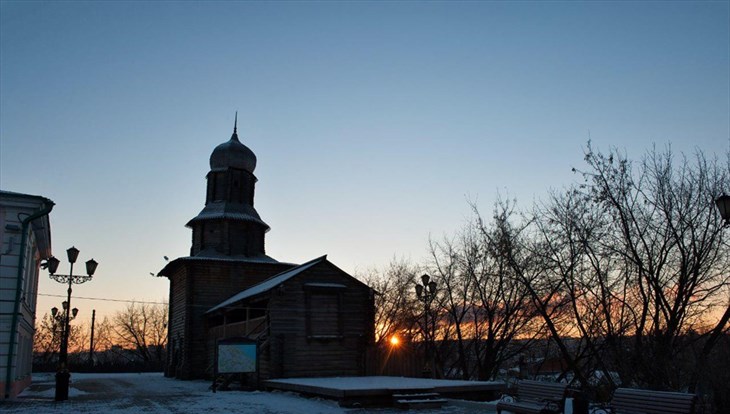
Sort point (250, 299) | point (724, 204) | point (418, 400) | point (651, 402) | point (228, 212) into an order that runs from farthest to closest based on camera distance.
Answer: point (228, 212)
point (250, 299)
point (418, 400)
point (724, 204)
point (651, 402)

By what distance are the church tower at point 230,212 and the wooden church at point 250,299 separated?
6 cm

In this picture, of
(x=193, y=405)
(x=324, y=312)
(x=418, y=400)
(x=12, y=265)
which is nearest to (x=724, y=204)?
(x=418, y=400)

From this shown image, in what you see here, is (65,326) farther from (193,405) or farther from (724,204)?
(724,204)

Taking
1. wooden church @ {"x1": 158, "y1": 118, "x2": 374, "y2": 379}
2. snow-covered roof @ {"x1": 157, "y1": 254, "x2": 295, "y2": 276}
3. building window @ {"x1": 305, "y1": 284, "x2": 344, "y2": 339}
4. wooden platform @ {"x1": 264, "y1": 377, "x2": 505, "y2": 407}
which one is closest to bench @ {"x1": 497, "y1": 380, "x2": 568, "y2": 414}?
wooden platform @ {"x1": 264, "y1": 377, "x2": 505, "y2": 407}

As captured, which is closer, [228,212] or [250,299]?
[250,299]

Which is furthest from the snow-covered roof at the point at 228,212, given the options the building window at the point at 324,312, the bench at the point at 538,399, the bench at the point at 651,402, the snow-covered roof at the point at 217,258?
the bench at the point at 651,402

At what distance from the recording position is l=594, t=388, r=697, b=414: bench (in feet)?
31.0

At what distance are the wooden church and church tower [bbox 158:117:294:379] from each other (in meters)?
0.06

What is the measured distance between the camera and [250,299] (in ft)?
→ 85.5

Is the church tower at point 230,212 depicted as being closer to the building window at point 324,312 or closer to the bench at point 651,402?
the building window at point 324,312

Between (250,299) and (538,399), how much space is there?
51.9ft

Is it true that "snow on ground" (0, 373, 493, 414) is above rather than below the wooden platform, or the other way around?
below

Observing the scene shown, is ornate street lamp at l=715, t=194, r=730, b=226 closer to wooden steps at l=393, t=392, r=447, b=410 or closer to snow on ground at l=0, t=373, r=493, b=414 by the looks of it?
snow on ground at l=0, t=373, r=493, b=414

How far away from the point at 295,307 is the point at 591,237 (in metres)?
11.7
